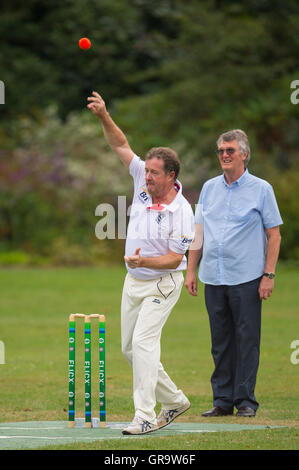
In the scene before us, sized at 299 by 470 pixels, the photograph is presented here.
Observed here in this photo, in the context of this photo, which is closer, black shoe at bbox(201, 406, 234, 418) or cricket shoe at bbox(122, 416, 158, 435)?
cricket shoe at bbox(122, 416, 158, 435)

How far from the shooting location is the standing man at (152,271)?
20.9 ft

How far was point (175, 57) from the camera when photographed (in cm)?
2989

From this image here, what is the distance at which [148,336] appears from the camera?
21.0 ft

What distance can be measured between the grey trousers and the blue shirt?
0.12m

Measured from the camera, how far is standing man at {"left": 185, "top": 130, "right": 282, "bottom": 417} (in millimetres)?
7445

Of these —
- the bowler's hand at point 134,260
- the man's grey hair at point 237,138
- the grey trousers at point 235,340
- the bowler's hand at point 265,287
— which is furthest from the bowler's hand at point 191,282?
the bowler's hand at point 134,260

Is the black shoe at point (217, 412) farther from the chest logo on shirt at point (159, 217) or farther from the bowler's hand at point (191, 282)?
the chest logo on shirt at point (159, 217)

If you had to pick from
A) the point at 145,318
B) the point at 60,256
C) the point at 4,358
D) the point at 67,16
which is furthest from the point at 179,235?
the point at 67,16

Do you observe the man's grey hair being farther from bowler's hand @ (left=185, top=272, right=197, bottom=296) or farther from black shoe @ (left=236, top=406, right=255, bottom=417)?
black shoe @ (left=236, top=406, right=255, bottom=417)

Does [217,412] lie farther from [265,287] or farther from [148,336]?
[148,336]

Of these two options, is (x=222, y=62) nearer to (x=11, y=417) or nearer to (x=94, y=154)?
(x=94, y=154)

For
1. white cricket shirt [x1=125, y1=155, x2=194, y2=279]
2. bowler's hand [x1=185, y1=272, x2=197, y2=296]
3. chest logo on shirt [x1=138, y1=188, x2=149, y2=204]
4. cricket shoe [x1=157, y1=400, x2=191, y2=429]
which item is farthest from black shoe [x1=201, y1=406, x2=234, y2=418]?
chest logo on shirt [x1=138, y1=188, x2=149, y2=204]

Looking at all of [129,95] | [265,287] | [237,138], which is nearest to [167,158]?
[237,138]

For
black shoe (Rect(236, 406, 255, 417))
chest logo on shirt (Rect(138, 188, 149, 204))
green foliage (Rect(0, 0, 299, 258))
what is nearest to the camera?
chest logo on shirt (Rect(138, 188, 149, 204))
